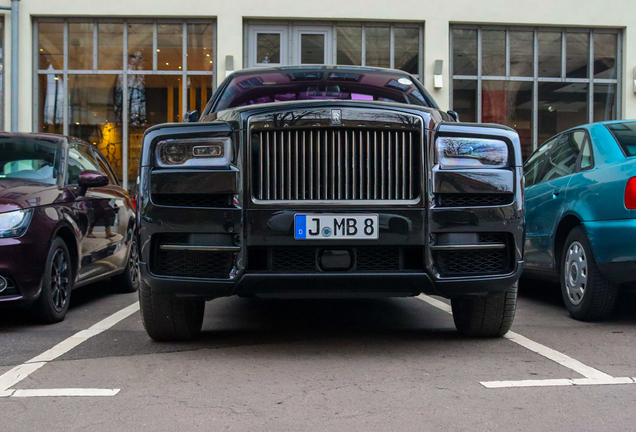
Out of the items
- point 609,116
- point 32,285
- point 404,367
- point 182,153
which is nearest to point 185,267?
point 182,153

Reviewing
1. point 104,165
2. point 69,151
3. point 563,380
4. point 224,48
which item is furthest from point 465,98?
point 563,380

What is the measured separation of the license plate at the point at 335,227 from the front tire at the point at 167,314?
90 cm

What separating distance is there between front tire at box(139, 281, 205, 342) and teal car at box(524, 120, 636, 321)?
2773 millimetres

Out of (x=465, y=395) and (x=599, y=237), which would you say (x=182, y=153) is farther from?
(x=599, y=237)

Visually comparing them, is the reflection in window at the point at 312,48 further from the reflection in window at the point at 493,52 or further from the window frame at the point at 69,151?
the window frame at the point at 69,151

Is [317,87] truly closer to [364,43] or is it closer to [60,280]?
[60,280]

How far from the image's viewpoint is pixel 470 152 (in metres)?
4.05

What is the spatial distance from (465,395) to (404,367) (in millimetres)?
600

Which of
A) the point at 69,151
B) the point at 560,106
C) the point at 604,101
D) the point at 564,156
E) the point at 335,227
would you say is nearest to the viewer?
the point at 335,227

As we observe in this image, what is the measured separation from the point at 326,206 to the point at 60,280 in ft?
8.74

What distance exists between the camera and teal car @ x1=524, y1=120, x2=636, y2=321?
489 cm

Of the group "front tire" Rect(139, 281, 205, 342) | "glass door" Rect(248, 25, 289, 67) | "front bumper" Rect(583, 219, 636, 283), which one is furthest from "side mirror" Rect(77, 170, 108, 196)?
"glass door" Rect(248, 25, 289, 67)

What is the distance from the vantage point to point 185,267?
3982 millimetres

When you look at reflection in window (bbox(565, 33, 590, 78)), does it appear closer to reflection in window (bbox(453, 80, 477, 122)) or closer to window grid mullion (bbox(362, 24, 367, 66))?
reflection in window (bbox(453, 80, 477, 122))
